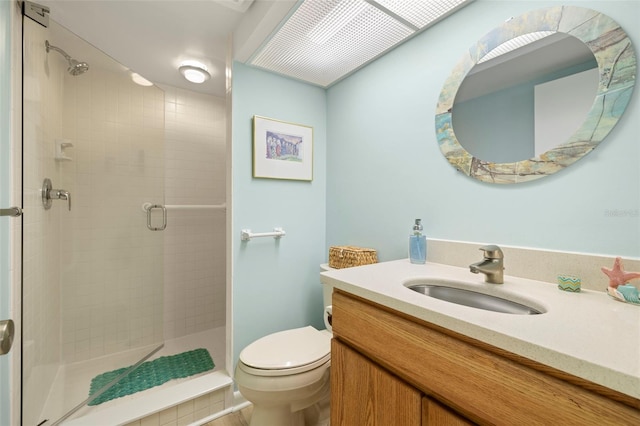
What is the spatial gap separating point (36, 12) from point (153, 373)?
208 centimetres

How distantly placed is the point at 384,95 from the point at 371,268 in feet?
3.23

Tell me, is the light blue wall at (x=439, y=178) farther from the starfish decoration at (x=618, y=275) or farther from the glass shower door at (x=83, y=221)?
the glass shower door at (x=83, y=221)

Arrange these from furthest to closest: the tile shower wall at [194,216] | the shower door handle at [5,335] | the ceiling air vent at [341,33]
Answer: the tile shower wall at [194,216] < the ceiling air vent at [341,33] < the shower door handle at [5,335]

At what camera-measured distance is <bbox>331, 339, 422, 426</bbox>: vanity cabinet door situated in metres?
0.67

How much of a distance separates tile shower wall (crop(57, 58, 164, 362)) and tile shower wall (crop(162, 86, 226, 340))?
16cm

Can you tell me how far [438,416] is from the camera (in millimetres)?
594

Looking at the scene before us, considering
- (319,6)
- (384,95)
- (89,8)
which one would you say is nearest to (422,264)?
(384,95)

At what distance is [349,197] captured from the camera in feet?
5.46

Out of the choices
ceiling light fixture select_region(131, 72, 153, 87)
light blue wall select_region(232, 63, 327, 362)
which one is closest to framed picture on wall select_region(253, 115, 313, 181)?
light blue wall select_region(232, 63, 327, 362)

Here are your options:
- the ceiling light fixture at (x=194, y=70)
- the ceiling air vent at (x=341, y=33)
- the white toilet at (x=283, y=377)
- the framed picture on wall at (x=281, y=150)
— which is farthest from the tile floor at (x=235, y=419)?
the ceiling light fixture at (x=194, y=70)

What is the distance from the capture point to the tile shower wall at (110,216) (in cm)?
163

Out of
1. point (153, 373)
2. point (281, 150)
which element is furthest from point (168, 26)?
point (153, 373)

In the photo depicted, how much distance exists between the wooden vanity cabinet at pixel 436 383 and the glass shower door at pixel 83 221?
4.73ft

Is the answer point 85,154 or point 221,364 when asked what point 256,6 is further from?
point 221,364
